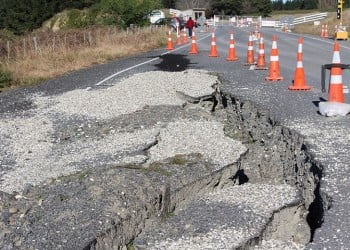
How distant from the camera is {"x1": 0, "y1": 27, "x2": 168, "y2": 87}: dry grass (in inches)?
559

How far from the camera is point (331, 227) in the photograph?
11.6 ft

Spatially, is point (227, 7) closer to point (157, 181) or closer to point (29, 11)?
point (29, 11)

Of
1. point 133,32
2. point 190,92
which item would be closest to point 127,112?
point 190,92

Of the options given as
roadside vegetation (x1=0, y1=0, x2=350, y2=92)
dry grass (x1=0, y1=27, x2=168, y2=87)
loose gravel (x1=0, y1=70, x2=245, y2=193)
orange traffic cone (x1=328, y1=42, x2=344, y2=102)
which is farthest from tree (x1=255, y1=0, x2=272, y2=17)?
orange traffic cone (x1=328, y1=42, x2=344, y2=102)

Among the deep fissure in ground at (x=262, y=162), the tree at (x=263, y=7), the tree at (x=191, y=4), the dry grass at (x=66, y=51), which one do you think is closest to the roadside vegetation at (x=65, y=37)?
the dry grass at (x=66, y=51)

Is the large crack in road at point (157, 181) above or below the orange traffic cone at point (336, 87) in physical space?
below

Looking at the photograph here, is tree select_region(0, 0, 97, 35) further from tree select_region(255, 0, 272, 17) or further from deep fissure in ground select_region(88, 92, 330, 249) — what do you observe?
tree select_region(255, 0, 272, 17)

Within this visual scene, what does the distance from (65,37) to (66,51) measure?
12.7 ft

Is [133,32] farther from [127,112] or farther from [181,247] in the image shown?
[181,247]

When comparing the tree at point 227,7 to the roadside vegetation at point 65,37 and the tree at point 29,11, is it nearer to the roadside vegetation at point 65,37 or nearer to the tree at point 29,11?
the tree at point 29,11

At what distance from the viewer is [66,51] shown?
17.8 meters

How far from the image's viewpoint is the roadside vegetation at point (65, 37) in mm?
14680

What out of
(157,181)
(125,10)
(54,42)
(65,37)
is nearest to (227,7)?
(125,10)

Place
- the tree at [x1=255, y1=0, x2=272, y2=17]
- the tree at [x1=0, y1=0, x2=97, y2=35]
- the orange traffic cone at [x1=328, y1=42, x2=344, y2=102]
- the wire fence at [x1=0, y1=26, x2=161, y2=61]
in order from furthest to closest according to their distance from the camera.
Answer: the tree at [x1=255, y1=0, x2=272, y2=17]
the tree at [x1=0, y1=0, x2=97, y2=35]
the wire fence at [x1=0, y1=26, x2=161, y2=61]
the orange traffic cone at [x1=328, y1=42, x2=344, y2=102]
